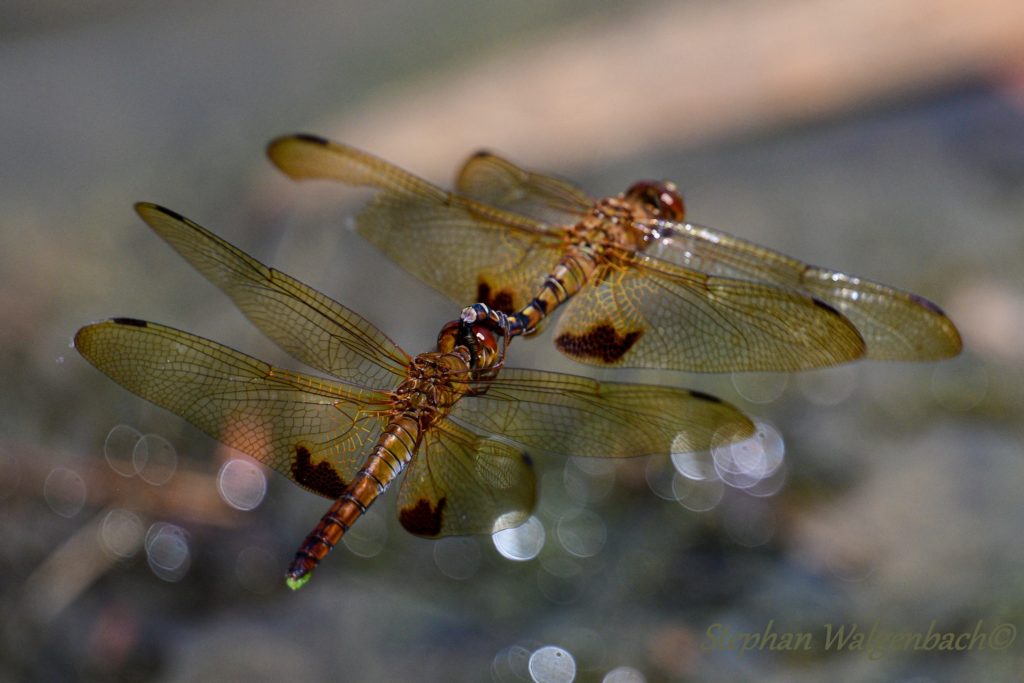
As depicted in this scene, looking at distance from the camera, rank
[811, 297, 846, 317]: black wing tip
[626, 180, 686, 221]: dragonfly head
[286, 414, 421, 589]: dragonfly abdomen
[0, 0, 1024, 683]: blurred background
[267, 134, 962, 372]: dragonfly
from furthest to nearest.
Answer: [0, 0, 1024, 683]: blurred background → [626, 180, 686, 221]: dragonfly head → [267, 134, 962, 372]: dragonfly → [811, 297, 846, 317]: black wing tip → [286, 414, 421, 589]: dragonfly abdomen

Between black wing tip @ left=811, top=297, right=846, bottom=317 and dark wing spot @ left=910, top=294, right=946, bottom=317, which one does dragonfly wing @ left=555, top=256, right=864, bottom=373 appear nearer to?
black wing tip @ left=811, top=297, right=846, bottom=317

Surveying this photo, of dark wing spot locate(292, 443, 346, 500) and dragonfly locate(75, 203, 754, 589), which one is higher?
dragonfly locate(75, 203, 754, 589)

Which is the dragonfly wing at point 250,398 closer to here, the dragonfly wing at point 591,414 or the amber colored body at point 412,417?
the amber colored body at point 412,417

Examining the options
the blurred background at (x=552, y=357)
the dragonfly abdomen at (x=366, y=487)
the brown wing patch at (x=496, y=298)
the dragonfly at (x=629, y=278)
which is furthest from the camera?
the blurred background at (x=552, y=357)

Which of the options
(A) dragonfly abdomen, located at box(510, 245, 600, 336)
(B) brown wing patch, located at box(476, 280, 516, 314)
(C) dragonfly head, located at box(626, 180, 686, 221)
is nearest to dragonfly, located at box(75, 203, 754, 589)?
(A) dragonfly abdomen, located at box(510, 245, 600, 336)
